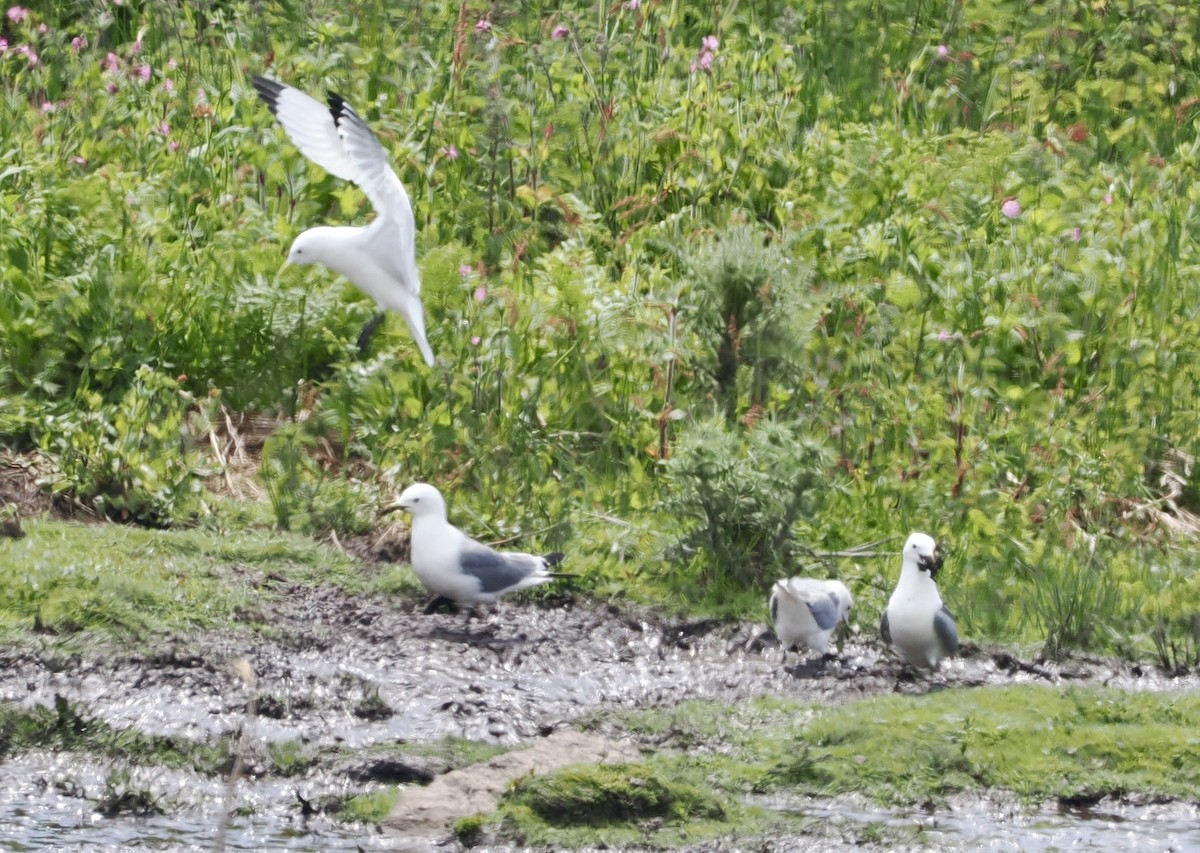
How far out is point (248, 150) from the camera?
9.40 m

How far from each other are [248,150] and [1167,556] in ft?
15.3

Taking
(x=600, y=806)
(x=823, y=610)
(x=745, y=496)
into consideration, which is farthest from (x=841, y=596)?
(x=600, y=806)

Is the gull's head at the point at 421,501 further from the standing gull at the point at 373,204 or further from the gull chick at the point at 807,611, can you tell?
the gull chick at the point at 807,611

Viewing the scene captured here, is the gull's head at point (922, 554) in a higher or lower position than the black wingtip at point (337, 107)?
lower

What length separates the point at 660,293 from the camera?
8.31 meters

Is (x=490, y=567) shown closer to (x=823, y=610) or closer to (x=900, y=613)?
(x=823, y=610)

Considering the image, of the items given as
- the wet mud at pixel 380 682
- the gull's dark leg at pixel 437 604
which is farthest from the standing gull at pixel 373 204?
the wet mud at pixel 380 682

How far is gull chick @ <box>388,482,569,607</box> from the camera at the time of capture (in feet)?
20.8

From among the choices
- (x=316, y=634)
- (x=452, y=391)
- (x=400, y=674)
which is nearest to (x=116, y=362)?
(x=452, y=391)

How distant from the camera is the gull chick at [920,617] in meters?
5.92

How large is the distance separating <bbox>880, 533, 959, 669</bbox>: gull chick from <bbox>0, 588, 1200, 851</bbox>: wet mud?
0.10 metres

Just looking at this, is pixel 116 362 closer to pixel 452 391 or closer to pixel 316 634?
pixel 452 391

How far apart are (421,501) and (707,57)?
3.97 m

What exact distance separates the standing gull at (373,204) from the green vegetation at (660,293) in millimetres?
505
